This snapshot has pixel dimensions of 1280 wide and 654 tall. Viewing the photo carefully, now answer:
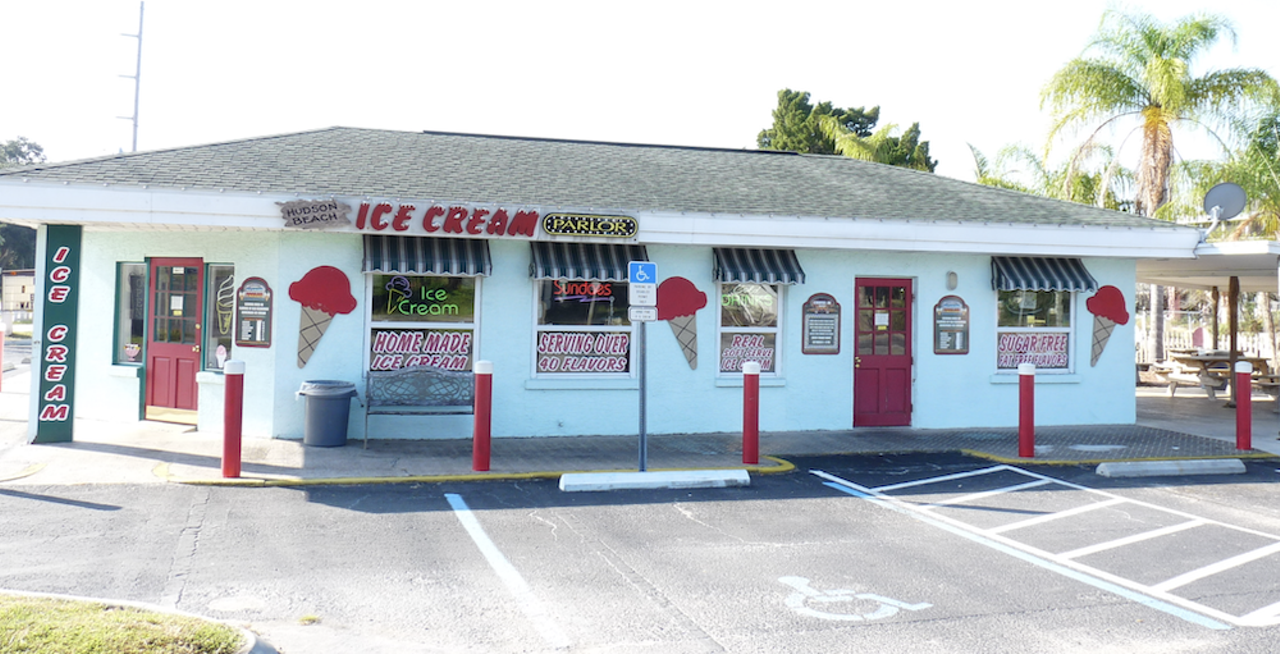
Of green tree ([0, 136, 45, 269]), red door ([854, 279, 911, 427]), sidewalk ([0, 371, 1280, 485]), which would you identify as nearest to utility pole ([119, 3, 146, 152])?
sidewalk ([0, 371, 1280, 485])

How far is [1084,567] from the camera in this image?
6.43m

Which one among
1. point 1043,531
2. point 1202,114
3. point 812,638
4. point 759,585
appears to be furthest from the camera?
point 1202,114

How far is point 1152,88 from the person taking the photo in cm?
2109

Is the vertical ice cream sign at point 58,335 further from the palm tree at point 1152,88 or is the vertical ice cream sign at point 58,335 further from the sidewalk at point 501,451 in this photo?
the palm tree at point 1152,88

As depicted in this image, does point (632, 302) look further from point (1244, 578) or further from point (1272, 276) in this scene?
point (1272, 276)

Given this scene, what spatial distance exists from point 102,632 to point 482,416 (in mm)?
5065

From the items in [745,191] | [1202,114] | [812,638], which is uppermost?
[1202,114]

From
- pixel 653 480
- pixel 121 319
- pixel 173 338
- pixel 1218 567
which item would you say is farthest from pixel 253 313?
pixel 1218 567

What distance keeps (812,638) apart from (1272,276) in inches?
650

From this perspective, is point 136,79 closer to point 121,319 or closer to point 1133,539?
point 121,319

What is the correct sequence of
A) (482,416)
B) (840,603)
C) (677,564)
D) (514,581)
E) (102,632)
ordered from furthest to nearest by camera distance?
1. (482,416)
2. (677,564)
3. (514,581)
4. (840,603)
5. (102,632)

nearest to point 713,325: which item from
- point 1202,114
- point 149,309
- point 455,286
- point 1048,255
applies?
point 455,286

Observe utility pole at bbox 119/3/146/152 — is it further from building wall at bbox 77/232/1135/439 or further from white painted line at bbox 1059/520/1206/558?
white painted line at bbox 1059/520/1206/558

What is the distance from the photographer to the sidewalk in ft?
29.5
